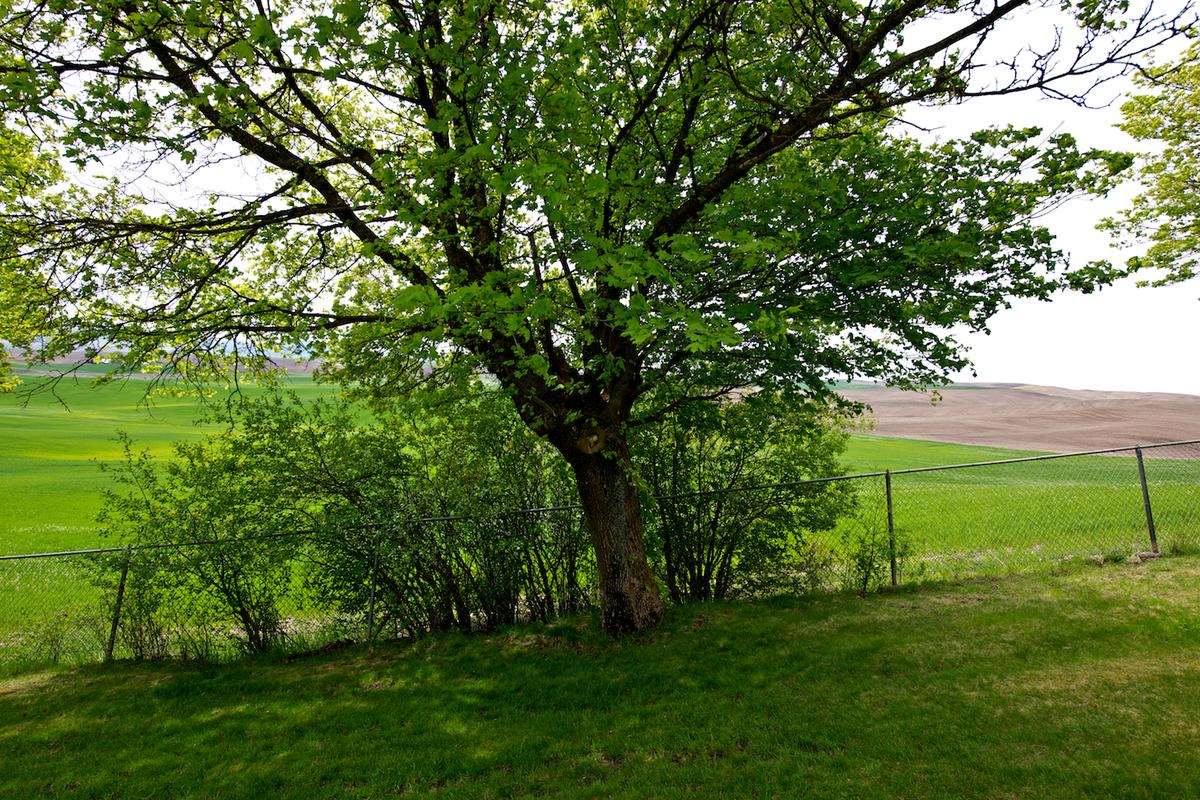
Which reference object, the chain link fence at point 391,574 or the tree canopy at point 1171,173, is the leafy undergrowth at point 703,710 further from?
the tree canopy at point 1171,173

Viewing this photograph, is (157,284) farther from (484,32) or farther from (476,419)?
(484,32)

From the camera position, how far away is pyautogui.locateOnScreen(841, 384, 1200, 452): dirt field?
40.3 meters

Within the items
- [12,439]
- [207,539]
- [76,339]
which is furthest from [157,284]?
[12,439]

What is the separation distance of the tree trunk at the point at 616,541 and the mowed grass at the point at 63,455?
5.06m

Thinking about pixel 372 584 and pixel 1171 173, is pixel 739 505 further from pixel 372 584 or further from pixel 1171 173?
pixel 1171 173

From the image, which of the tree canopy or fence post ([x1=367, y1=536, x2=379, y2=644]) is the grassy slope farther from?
the tree canopy

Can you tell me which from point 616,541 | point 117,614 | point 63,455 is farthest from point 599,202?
point 63,455

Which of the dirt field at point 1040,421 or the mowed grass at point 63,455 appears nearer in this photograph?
the mowed grass at point 63,455

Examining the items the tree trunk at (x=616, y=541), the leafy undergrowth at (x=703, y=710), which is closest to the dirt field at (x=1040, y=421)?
the leafy undergrowth at (x=703, y=710)

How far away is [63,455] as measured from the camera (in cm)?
3250

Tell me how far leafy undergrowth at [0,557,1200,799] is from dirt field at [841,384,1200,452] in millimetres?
29384

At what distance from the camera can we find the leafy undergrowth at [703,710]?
4137 mm

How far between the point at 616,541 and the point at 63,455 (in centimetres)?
3896

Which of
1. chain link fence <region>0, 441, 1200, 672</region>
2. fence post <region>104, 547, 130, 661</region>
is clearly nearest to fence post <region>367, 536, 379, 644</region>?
chain link fence <region>0, 441, 1200, 672</region>
